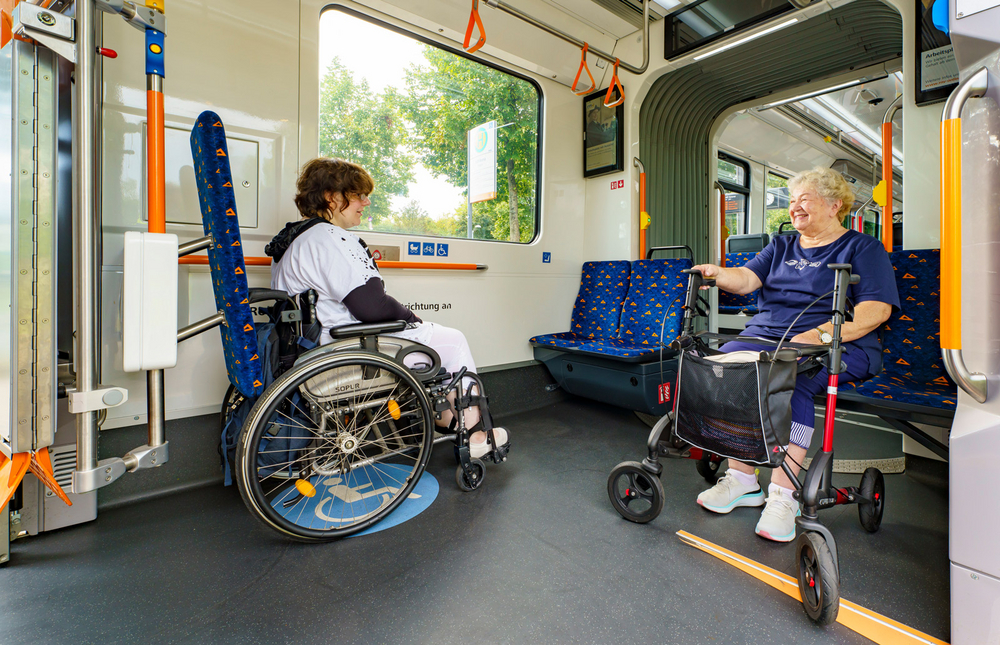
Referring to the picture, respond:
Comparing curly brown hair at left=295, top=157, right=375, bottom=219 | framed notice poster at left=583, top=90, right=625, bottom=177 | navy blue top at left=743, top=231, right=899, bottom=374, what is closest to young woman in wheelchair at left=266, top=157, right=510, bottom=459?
curly brown hair at left=295, top=157, right=375, bottom=219

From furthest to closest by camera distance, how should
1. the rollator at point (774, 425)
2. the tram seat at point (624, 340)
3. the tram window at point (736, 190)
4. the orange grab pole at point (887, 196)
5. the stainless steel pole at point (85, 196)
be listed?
the tram window at point (736, 190) < the tram seat at point (624, 340) < the orange grab pole at point (887, 196) < the rollator at point (774, 425) < the stainless steel pole at point (85, 196)

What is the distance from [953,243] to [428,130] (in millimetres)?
2868

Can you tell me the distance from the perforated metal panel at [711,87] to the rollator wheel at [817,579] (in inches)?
123

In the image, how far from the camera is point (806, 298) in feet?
6.81

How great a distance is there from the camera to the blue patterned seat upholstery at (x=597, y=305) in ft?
12.3

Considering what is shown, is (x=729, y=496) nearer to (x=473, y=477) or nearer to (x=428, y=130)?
(x=473, y=477)

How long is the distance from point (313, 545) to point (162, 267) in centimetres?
112

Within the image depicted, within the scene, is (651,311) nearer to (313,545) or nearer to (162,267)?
(313,545)

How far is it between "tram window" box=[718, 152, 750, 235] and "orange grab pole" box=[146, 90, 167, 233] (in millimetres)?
6996

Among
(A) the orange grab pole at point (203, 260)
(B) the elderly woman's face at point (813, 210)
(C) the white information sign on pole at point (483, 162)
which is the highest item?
(C) the white information sign on pole at point (483, 162)

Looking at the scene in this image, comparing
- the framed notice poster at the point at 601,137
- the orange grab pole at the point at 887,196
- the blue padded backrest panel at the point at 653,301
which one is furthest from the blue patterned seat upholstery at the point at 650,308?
the orange grab pole at the point at 887,196

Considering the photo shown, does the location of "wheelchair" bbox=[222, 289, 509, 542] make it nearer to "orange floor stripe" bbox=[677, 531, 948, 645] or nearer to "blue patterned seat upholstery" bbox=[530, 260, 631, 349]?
"orange floor stripe" bbox=[677, 531, 948, 645]

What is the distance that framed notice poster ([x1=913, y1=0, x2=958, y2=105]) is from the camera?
2.34 m

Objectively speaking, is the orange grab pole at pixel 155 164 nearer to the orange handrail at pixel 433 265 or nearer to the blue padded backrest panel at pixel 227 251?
the blue padded backrest panel at pixel 227 251
